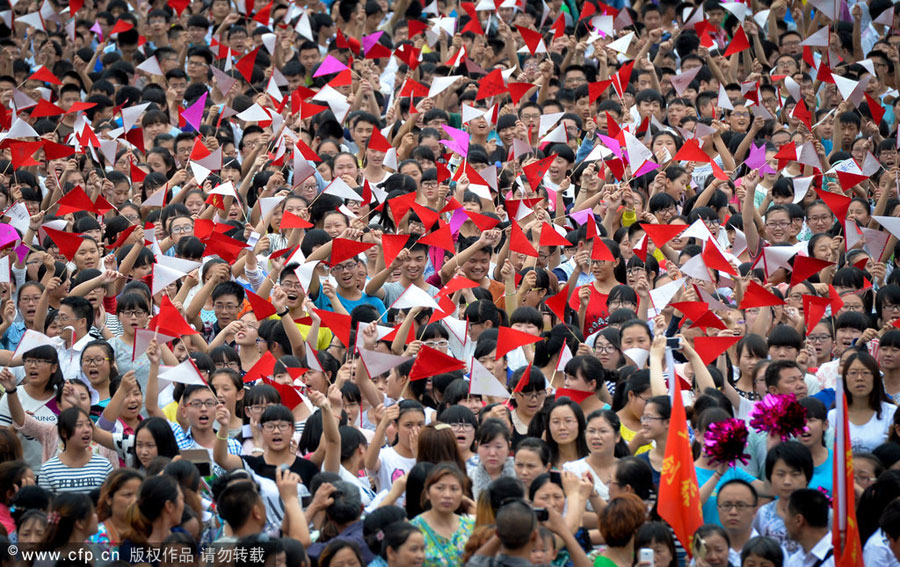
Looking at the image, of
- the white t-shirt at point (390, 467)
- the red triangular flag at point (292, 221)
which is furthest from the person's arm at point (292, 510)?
the red triangular flag at point (292, 221)

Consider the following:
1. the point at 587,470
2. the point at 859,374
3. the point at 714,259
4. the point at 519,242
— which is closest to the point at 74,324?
the point at 519,242

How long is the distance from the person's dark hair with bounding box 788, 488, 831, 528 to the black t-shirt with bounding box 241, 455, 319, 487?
2.46 metres

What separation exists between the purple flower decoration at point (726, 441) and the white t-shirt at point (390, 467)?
5.48ft

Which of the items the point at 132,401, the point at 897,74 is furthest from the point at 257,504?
the point at 897,74

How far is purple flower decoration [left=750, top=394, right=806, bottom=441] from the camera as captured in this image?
6.40m

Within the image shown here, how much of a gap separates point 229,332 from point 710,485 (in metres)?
3.67

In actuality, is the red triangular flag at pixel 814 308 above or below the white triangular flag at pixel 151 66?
above

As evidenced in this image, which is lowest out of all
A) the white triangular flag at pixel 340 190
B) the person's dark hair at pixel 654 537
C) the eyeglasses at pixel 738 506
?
the white triangular flag at pixel 340 190

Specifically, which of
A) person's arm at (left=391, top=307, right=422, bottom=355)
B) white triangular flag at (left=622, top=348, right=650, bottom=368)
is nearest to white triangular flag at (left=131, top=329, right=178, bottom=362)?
person's arm at (left=391, top=307, right=422, bottom=355)

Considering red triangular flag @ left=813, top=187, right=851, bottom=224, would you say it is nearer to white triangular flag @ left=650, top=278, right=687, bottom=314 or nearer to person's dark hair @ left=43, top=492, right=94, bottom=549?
white triangular flag @ left=650, top=278, right=687, bottom=314

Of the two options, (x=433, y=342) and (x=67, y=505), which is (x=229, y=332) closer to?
(x=433, y=342)

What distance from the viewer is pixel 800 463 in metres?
6.20

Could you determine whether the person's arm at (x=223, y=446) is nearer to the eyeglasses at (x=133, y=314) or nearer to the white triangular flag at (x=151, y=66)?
the eyeglasses at (x=133, y=314)

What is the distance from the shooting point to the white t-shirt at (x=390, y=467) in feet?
22.4
